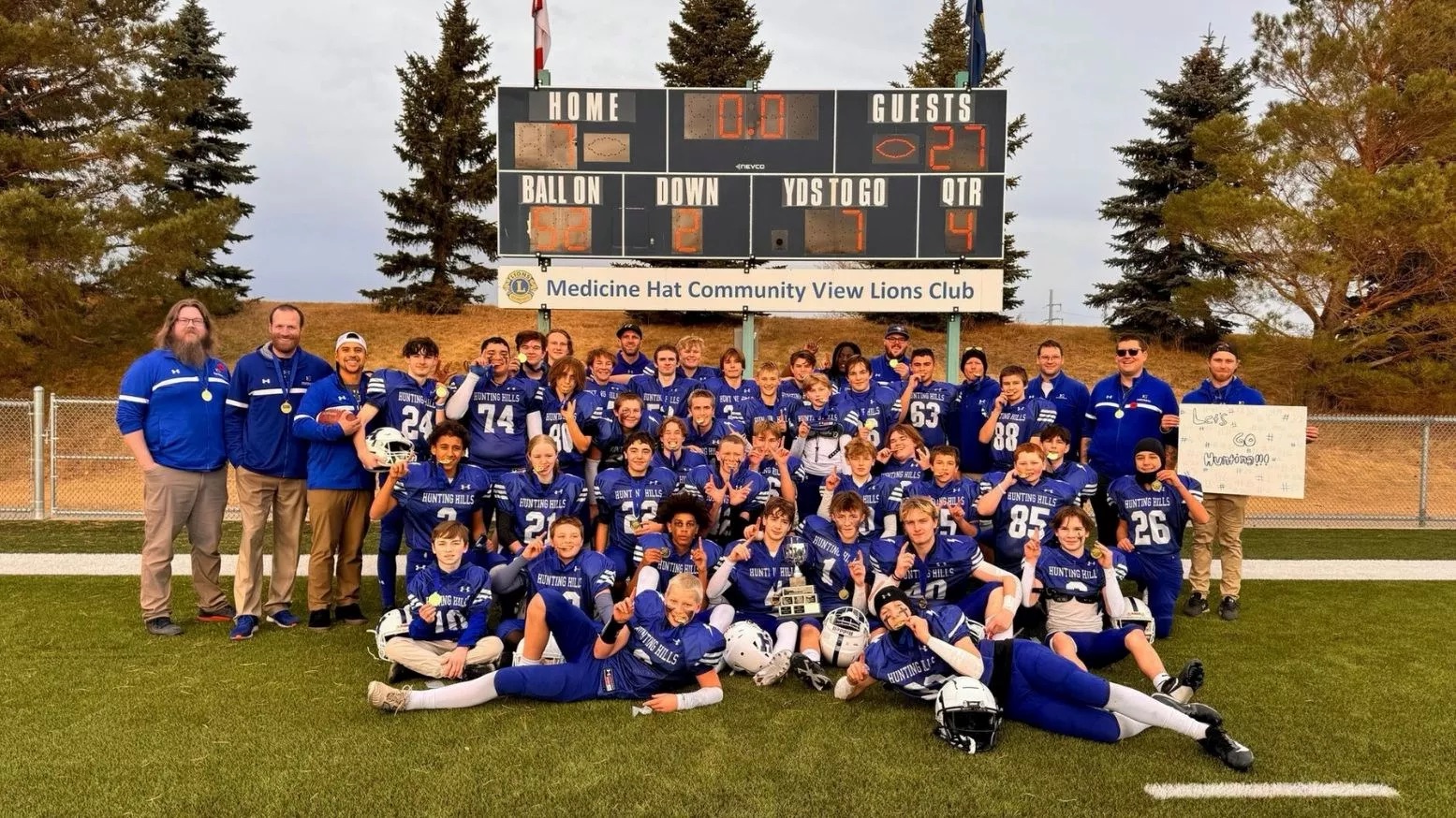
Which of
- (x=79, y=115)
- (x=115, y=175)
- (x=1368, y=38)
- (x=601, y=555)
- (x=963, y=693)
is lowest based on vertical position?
(x=963, y=693)

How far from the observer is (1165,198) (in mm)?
19812

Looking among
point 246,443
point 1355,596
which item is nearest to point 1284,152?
point 1355,596

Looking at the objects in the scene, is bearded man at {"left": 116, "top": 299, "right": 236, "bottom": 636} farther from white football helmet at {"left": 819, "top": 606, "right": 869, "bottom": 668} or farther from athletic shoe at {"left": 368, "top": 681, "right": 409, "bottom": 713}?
white football helmet at {"left": 819, "top": 606, "right": 869, "bottom": 668}

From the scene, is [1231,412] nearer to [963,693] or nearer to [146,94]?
[963,693]

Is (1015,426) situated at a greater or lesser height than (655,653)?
greater

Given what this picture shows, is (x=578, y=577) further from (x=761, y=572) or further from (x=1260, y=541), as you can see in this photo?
(x=1260, y=541)

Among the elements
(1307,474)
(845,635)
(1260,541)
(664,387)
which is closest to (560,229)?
(664,387)

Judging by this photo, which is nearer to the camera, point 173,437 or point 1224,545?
point 173,437

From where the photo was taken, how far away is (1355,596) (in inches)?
253

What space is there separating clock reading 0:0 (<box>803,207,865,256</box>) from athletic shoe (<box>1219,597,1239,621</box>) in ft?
19.9

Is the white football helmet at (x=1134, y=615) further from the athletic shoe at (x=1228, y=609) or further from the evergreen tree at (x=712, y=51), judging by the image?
the evergreen tree at (x=712, y=51)

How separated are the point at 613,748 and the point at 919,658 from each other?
1434mm

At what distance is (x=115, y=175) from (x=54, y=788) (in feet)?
55.3

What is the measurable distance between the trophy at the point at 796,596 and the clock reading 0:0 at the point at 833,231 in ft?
21.2
